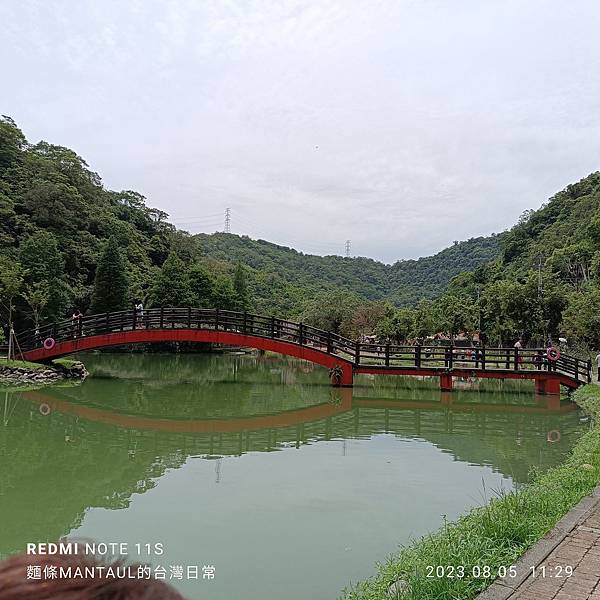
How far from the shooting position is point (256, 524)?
19.0 ft

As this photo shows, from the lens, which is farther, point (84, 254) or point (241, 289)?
point (241, 289)

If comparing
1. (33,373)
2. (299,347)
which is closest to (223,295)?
(299,347)

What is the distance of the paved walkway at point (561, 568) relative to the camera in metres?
3.26

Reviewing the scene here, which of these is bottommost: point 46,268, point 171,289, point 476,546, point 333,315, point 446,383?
point 446,383

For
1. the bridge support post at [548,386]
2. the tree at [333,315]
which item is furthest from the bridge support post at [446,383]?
the tree at [333,315]

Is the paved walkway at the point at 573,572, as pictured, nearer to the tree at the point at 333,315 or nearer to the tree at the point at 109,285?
the tree at the point at 109,285

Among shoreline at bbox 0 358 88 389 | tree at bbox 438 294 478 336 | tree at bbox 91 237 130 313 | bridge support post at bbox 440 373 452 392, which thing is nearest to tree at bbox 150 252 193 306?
tree at bbox 91 237 130 313

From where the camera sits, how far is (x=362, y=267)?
90.2 metres

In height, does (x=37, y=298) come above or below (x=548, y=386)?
above

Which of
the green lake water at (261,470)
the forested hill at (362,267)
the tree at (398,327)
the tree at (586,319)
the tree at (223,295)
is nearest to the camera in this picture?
the green lake water at (261,470)

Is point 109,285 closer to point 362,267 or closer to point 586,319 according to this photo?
point 586,319

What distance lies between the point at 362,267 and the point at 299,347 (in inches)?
2905

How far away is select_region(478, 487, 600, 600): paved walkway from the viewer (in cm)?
326

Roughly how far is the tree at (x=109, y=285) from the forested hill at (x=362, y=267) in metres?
34.7
